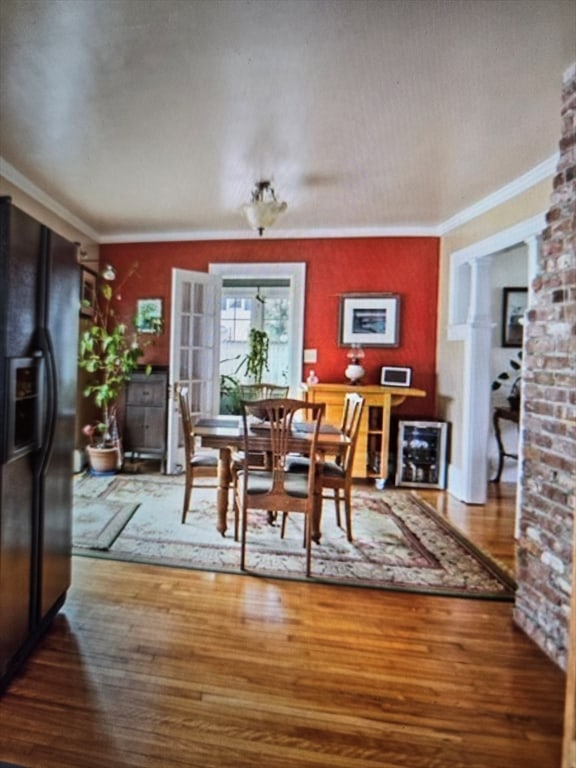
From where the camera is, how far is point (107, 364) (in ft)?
15.0

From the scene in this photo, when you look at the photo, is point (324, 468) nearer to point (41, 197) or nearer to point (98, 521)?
point (98, 521)

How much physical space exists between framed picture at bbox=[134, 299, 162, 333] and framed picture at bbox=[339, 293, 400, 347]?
2075mm

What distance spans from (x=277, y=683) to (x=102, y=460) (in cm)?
334

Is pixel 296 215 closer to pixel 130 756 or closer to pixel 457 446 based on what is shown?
pixel 457 446

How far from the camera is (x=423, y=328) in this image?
15.5 feet

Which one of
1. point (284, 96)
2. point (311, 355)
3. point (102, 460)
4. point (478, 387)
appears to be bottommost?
A: point (102, 460)

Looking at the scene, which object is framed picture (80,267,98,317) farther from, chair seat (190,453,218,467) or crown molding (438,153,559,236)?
crown molding (438,153,559,236)

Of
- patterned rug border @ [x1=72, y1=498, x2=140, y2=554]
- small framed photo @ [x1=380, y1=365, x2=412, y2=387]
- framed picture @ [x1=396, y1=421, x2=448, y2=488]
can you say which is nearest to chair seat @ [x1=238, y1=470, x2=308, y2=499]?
patterned rug border @ [x1=72, y1=498, x2=140, y2=554]

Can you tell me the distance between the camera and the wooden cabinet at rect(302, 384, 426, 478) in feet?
14.0

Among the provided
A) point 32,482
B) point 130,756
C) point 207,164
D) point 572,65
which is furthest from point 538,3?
point 130,756

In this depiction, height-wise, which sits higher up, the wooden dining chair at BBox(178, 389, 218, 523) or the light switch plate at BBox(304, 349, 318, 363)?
the light switch plate at BBox(304, 349, 318, 363)

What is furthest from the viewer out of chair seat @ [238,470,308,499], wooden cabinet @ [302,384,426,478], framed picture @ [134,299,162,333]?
framed picture @ [134,299,162,333]

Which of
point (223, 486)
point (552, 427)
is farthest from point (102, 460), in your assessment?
point (552, 427)

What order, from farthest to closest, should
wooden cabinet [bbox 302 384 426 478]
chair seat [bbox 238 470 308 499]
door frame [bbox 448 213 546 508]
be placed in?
wooden cabinet [bbox 302 384 426 478]
door frame [bbox 448 213 546 508]
chair seat [bbox 238 470 308 499]
